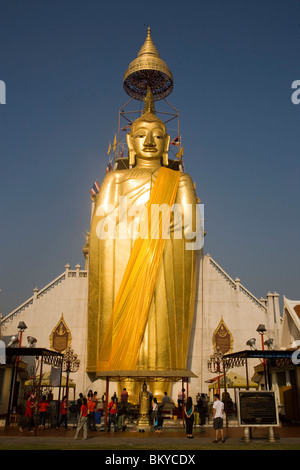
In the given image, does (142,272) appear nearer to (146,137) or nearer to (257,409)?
(146,137)

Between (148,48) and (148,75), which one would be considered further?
(148,48)

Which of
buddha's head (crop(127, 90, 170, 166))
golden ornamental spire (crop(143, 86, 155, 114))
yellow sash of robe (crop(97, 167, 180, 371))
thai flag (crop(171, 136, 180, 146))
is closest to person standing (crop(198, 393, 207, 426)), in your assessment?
yellow sash of robe (crop(97, 167, 180, 371))

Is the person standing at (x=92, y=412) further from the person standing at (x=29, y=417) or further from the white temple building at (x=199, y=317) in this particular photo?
the white temple building at (x=199, y=317)

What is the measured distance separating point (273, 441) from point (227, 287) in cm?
1226

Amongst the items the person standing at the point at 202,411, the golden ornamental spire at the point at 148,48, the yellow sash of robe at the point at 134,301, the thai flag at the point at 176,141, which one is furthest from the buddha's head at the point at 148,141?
the person standing at the point at 202,411

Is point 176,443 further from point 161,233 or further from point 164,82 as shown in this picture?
point 164,82

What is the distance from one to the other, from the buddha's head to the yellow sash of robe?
2331 mm

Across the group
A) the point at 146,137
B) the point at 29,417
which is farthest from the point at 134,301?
the point at 146,137

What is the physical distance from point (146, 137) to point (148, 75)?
4.71m

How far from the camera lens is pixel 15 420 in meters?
14.7

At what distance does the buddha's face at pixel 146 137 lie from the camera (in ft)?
72.1

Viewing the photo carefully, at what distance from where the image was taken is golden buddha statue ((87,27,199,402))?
1822cm

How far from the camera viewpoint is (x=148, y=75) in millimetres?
24547

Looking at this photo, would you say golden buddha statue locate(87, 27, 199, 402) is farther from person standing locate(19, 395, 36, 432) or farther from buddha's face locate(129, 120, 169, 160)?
person standing locate(19, 395, 36, 432)
